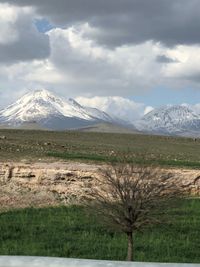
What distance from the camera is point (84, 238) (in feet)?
48.8

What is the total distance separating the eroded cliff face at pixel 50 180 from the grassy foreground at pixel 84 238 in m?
3.32

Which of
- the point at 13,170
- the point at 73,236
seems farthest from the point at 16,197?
the point at 73,236

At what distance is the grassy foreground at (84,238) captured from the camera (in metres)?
12.9

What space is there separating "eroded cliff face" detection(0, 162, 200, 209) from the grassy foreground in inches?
131

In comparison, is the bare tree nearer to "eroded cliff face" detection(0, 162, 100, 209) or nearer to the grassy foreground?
the grassy foreground

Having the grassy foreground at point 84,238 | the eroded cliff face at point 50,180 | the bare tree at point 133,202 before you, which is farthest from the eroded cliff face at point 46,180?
the bare tree at point 133,202

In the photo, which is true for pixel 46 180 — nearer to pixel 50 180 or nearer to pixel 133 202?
pixel 50 180

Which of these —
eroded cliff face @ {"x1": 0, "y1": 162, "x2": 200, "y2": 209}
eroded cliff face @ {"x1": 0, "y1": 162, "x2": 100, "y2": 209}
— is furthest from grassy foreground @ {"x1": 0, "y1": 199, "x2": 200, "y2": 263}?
eroded cliff face @ {"x1": 0, "y1": 162, "x2": 100, "y2": 209}

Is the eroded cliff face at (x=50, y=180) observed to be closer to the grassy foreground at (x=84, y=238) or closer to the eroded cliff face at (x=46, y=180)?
the eroded cliff face at (x=46, y=180)

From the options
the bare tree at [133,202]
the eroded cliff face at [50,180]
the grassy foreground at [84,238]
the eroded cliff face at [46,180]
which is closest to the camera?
the bare tree at [133,202]

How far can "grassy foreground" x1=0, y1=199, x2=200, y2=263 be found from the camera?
→ 12.9 m

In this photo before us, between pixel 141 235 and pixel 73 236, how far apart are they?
1946mm

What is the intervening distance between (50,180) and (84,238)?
34.6ft

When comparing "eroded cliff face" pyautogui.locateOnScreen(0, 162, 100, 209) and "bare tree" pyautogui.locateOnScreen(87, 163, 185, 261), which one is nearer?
"bare tree" pyautogui.locateOnScreen(87, 163, 185, 261)
